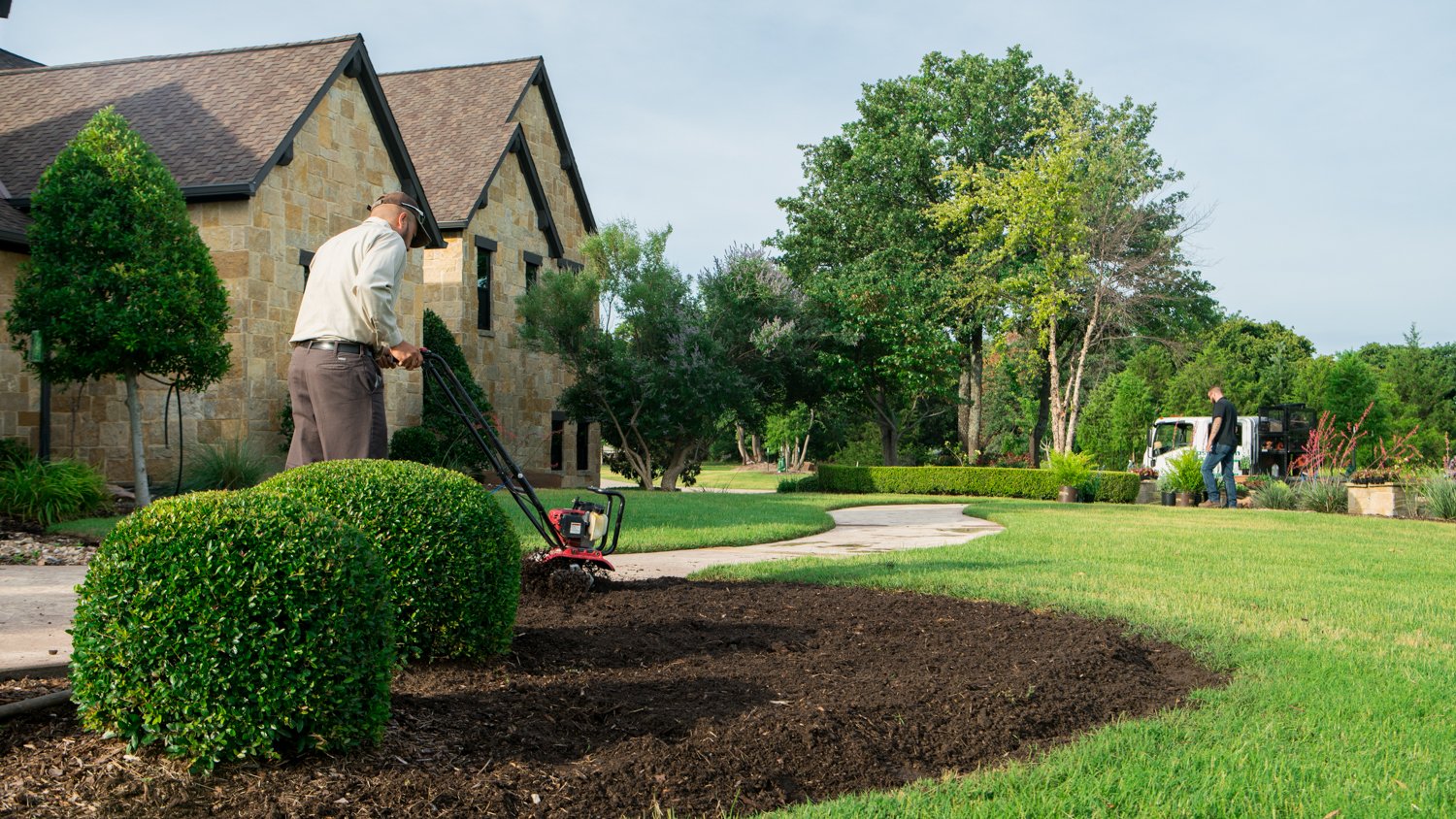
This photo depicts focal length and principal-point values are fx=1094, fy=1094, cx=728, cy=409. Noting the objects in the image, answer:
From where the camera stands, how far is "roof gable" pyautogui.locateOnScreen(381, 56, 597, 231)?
21875mm

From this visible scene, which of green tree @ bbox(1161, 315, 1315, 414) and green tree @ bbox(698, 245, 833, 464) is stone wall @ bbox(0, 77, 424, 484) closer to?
green tree @ bbox(698, 245, 833, 464)

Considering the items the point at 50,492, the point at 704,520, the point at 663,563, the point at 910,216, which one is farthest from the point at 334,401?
the point at 910,216

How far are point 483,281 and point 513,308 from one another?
1086 mm

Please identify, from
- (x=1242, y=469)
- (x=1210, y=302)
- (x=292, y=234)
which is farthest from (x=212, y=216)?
(x=1210, y=302)

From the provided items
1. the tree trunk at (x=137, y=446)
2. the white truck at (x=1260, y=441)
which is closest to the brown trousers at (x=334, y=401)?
the tree trunk at (x=137, y=446)

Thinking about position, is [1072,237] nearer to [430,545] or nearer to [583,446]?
[583,446]

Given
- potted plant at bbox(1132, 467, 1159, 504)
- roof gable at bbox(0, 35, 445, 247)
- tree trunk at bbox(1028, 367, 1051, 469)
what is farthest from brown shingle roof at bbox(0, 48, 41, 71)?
tree trunk at bbox(1028, 367, 1051, 469)

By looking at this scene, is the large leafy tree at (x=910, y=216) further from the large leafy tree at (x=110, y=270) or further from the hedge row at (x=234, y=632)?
the hedge row at (x=234, y=632)

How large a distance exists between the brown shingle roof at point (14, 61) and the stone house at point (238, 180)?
97.3 inches

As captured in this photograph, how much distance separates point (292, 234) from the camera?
16.0 metres

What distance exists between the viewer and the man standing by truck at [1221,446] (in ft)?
57.7

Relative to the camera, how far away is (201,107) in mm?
16875

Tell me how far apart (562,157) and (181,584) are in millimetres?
24179

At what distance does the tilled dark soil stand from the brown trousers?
1.24m
